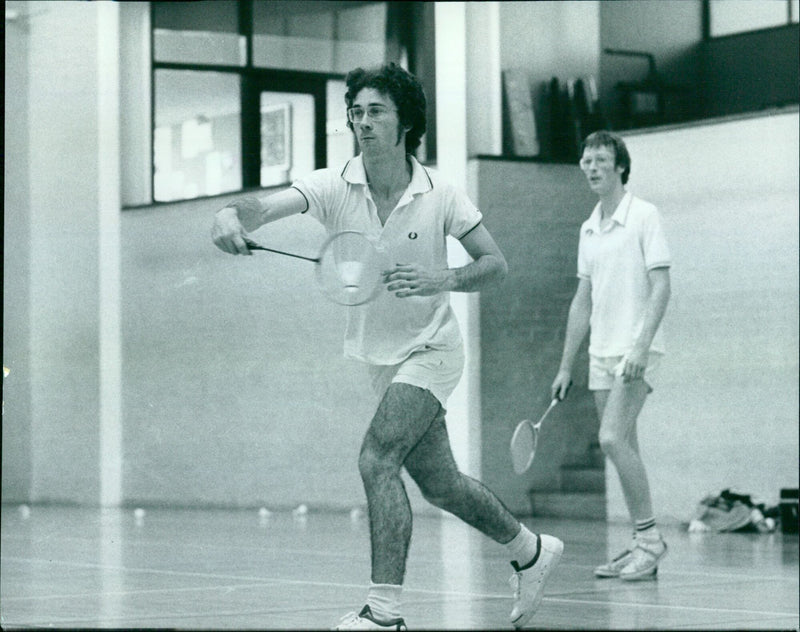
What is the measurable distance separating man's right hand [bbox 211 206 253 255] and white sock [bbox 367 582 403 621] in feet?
3.39

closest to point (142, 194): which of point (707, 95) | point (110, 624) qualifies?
point (707, 95)

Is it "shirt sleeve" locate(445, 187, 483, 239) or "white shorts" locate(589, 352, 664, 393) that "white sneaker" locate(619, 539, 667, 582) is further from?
"shirt sleeve" locate(445, 187, 483, 239)

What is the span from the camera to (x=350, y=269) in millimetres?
5254

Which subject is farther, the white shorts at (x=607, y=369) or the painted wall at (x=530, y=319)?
the painted wall at (x=530, y=319)

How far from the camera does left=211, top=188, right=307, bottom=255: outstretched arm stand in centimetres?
498

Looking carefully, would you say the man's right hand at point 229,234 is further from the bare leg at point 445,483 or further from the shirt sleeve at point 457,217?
the bare leg at point 445,483

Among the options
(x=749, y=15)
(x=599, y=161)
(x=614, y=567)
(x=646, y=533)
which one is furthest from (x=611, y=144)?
(x=749, y=15)

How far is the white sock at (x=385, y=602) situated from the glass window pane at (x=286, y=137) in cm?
405

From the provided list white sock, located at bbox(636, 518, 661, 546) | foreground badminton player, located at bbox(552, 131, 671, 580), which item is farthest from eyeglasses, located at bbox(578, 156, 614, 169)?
white sock, located at bbox(636, 518, 661, 546)

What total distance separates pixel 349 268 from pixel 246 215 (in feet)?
1.09

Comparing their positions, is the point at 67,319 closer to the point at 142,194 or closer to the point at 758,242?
the point at 142,194

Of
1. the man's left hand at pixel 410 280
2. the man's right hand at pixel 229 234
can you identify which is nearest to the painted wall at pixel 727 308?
the man's left hand at pixel 410 280

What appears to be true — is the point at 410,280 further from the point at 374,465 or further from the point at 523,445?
the point at 523,445

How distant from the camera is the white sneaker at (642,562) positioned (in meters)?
7.87
